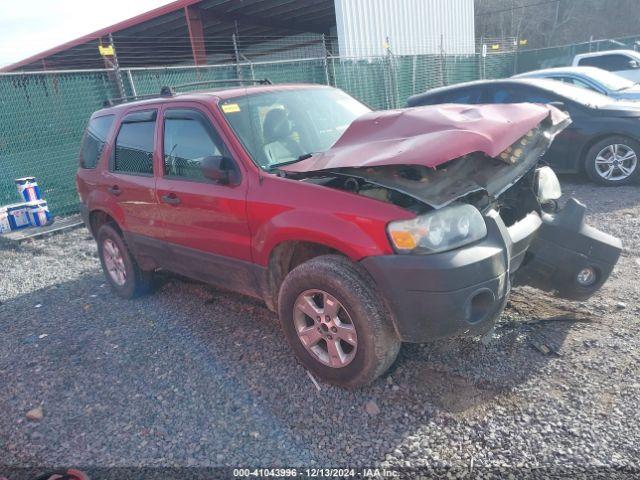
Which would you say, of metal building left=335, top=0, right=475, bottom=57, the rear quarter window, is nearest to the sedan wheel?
the rear quarter window

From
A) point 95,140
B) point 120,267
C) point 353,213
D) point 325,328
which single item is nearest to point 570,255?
point 353,213

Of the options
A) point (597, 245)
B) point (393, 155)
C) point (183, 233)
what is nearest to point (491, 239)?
point (393, 155)

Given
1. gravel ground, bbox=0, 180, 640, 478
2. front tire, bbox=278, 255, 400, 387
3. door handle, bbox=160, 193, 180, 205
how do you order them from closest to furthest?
gravel ground, bbox=0, 180, 640, 478
front tire, bbox=278, 255, 400, 387
door handle, bbox=160, 193, 180, 205

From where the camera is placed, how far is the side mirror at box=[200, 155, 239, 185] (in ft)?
10.5

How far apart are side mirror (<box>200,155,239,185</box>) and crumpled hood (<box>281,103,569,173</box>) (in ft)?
1.53

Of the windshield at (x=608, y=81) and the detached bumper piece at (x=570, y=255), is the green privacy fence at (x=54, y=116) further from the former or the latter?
the detached bumper piece at (x=570, y=255)

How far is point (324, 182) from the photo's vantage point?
9.64ft

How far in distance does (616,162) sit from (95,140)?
21.9 ft

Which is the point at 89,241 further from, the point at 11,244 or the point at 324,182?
Result: the point at 324,182

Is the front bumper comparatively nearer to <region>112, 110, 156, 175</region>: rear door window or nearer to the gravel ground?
the gravel ground

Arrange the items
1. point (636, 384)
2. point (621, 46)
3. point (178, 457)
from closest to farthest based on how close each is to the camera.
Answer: point (178, 457) < point (636, 384) < point (621, 46)

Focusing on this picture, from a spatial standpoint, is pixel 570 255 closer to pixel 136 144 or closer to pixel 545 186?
pixel 545 186

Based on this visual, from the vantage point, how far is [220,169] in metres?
3.21

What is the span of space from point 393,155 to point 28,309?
4.29 m
